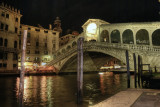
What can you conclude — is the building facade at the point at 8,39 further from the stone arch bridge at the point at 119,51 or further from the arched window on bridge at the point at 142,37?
the arched window on bridge at the point at 142,37

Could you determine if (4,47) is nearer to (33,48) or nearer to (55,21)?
(33,48)

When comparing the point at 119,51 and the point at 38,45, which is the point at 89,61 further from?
the point at 38,45

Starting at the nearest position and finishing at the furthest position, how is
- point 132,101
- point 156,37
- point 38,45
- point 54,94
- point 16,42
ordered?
point 132,101
point 54,94
point 156,37
point 16,42
point 38,45

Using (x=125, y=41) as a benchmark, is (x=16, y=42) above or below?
above

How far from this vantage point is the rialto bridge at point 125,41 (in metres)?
19.3

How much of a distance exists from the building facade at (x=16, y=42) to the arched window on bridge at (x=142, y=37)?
25.5 metres

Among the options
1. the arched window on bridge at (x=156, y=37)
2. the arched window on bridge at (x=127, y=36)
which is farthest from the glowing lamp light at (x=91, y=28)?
the arched window on bridge at (x=156, y=37)

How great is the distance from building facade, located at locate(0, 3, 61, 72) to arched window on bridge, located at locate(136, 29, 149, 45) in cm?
2554

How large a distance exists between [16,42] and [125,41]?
80.5 ft

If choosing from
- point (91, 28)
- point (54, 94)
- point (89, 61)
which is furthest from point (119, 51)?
point (54, 94)

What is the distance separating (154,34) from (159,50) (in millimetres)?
5516

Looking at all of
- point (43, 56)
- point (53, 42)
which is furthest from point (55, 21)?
point (43, 56)

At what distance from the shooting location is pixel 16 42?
31.9 metres

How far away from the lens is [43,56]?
41.4 meters
